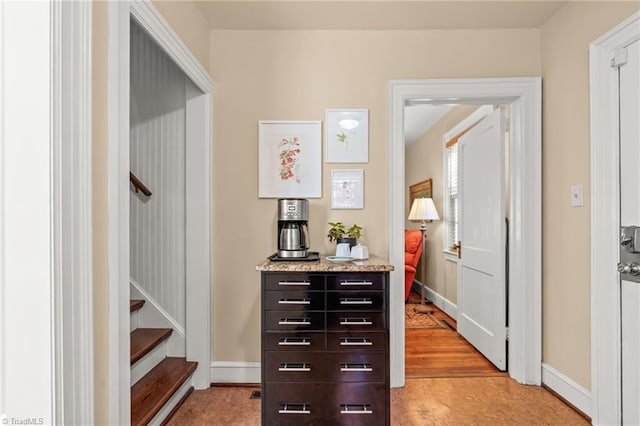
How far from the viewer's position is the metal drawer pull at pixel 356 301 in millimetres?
1885

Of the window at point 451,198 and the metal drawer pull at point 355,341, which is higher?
the window at point 451,198

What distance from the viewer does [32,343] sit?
1.15 m

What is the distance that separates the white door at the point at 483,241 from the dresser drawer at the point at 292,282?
1.63m

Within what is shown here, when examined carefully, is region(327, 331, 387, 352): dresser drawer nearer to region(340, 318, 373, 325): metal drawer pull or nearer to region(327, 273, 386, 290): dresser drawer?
region(340, 318, 373, 325): metal drawer pull

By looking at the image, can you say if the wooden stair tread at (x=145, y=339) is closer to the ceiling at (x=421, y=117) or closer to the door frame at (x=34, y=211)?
the door frame at (x=34, y=211)

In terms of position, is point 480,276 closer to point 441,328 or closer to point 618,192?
point 441,328

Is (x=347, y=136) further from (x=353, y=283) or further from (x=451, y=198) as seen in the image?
(x=451, y=198)

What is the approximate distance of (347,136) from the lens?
102 inches

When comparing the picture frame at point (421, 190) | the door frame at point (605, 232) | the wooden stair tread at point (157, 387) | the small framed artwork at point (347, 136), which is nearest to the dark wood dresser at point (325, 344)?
the wooden stair tread at point (157, 387)

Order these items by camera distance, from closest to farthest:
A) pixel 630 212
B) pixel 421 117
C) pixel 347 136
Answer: pixel 630 212, pixel 347 136, pixel 421 117

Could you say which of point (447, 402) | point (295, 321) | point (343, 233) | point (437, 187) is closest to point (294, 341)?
point (295, 321)

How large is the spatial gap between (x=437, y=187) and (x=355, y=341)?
12.0ft

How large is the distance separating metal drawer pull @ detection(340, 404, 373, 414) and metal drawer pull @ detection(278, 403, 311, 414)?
0.18m

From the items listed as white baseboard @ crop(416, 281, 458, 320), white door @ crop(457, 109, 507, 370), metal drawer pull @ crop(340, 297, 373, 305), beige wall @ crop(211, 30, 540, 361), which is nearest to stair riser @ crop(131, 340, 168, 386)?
beige wall @ crop(211, 30, 540, 361)
